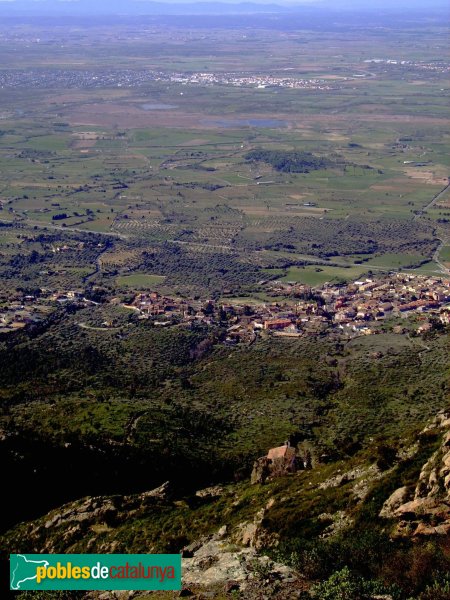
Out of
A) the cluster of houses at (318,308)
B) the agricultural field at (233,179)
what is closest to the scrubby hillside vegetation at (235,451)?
the cluster of houses at (318,308)

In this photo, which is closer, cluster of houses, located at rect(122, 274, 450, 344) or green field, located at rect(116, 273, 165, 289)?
cluster of houses, located at rect(122, 274, 450, 344)

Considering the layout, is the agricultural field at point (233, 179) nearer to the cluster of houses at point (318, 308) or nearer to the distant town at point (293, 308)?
the distant town at point (293, 308)

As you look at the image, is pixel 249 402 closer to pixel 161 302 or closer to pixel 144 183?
pixel 161 302

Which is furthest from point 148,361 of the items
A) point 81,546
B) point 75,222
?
point 75,222

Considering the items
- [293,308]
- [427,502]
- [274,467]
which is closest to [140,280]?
[293,308]

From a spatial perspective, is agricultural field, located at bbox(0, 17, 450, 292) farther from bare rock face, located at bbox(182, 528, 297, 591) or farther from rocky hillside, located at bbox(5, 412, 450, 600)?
bare rock face, located at bbox(182, 528, 297, 591)

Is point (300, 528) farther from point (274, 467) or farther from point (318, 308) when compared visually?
point (318, 308)

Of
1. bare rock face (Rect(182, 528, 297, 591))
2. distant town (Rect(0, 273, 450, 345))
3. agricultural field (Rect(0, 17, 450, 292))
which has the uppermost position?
bare rock face (Rect(182, 528, 297, 591))

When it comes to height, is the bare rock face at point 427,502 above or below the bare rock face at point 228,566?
above

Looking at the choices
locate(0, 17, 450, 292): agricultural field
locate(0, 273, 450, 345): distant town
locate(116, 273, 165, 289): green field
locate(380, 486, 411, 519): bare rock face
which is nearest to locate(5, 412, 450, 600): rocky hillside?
locate(380, 486, 411, 519): bare rock face
